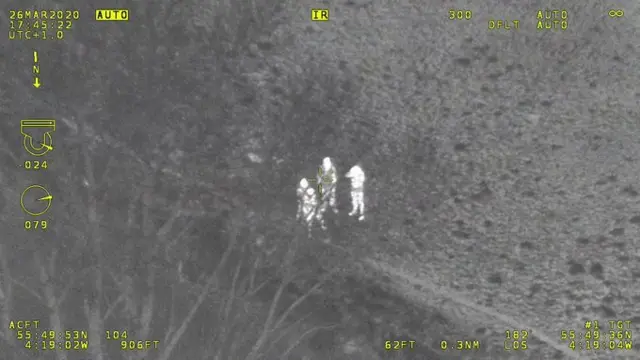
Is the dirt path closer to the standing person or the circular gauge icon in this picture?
the standing person

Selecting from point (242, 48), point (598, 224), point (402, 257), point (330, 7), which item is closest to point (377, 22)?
point (330, 7)

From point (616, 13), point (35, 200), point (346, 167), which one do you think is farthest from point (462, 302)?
point (35, 200)

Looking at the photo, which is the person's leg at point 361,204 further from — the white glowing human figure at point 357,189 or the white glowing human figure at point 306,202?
the white glowing human figure at point 306,202

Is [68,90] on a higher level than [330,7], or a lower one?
lower

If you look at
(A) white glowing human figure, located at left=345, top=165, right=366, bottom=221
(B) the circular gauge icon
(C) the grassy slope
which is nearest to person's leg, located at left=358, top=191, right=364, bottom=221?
(A) white glowing human figure, located at left=345, top=165, right=366, bottom=221

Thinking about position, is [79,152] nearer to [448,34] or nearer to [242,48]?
[242,48]

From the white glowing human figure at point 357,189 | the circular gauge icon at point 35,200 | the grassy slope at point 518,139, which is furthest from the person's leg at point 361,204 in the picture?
the circular gauge icon at point 35,200
